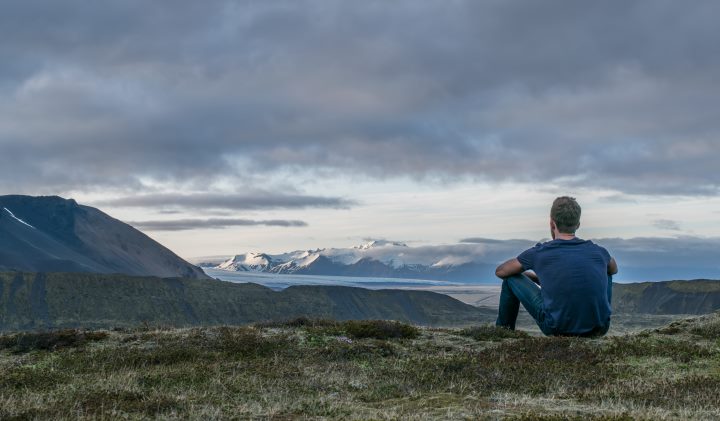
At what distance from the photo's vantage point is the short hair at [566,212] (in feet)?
40.5

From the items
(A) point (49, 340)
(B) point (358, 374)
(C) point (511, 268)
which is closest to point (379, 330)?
(C) point (511, 268)

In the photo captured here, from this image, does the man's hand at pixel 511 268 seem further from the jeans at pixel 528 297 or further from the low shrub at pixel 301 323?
the low shrub at pixel 301 323

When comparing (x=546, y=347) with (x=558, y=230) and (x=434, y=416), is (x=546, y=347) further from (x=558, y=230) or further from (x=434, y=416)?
(x=434, y=416)

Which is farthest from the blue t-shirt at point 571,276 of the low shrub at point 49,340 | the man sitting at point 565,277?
the low shrub at point 49,340

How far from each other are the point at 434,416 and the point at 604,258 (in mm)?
6077

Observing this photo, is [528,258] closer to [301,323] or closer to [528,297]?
[528,297]

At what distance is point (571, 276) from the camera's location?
40.2 ft

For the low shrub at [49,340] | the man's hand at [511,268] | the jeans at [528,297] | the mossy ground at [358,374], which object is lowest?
the low shrub at [49,340]

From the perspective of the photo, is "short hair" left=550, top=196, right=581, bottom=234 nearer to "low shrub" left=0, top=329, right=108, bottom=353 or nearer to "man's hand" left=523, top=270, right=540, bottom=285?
"man's hand" left=523, top=270, right=540, bottom=285

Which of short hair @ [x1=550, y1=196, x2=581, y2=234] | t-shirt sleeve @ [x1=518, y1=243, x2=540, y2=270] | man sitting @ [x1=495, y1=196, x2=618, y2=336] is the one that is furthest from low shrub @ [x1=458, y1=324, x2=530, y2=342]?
short hair @ [x1=550, y1=196, x2=581, y2=234]

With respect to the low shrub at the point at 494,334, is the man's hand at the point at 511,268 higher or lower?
higher

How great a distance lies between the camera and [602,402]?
8.73 meters

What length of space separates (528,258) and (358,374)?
3930mm

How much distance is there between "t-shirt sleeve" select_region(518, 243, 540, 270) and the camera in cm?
1273
